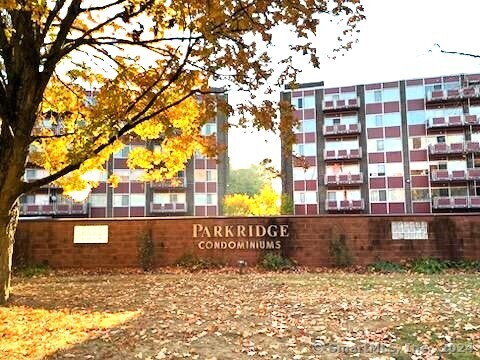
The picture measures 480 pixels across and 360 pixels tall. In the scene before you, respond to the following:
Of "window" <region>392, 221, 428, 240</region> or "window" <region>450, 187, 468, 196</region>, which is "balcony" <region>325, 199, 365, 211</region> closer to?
"window" <region>450, 187, 468, 196</region>

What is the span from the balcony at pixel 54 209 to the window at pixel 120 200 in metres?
3.35

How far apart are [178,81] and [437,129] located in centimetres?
4685

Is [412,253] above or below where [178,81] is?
below

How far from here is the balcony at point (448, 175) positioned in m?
47.7

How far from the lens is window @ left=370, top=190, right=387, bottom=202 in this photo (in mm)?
50066

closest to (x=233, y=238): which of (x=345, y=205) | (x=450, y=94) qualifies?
(x=345, y=205)

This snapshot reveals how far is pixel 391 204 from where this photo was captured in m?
49.6

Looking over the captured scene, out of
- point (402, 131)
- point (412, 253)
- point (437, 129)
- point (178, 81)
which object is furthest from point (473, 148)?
point (178, 81)

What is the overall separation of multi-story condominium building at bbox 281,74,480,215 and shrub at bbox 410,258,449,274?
31928mm

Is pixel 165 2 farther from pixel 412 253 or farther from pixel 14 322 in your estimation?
pixel 412 253

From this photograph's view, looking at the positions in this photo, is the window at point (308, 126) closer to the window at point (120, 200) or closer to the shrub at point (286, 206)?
the shrub at point (286, 206)

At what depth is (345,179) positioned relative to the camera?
50906 mm

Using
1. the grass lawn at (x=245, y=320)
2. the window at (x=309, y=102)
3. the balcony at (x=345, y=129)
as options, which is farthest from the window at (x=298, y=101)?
the grass lawn at (x=245, y=320)

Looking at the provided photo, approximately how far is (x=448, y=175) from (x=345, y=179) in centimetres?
1073
